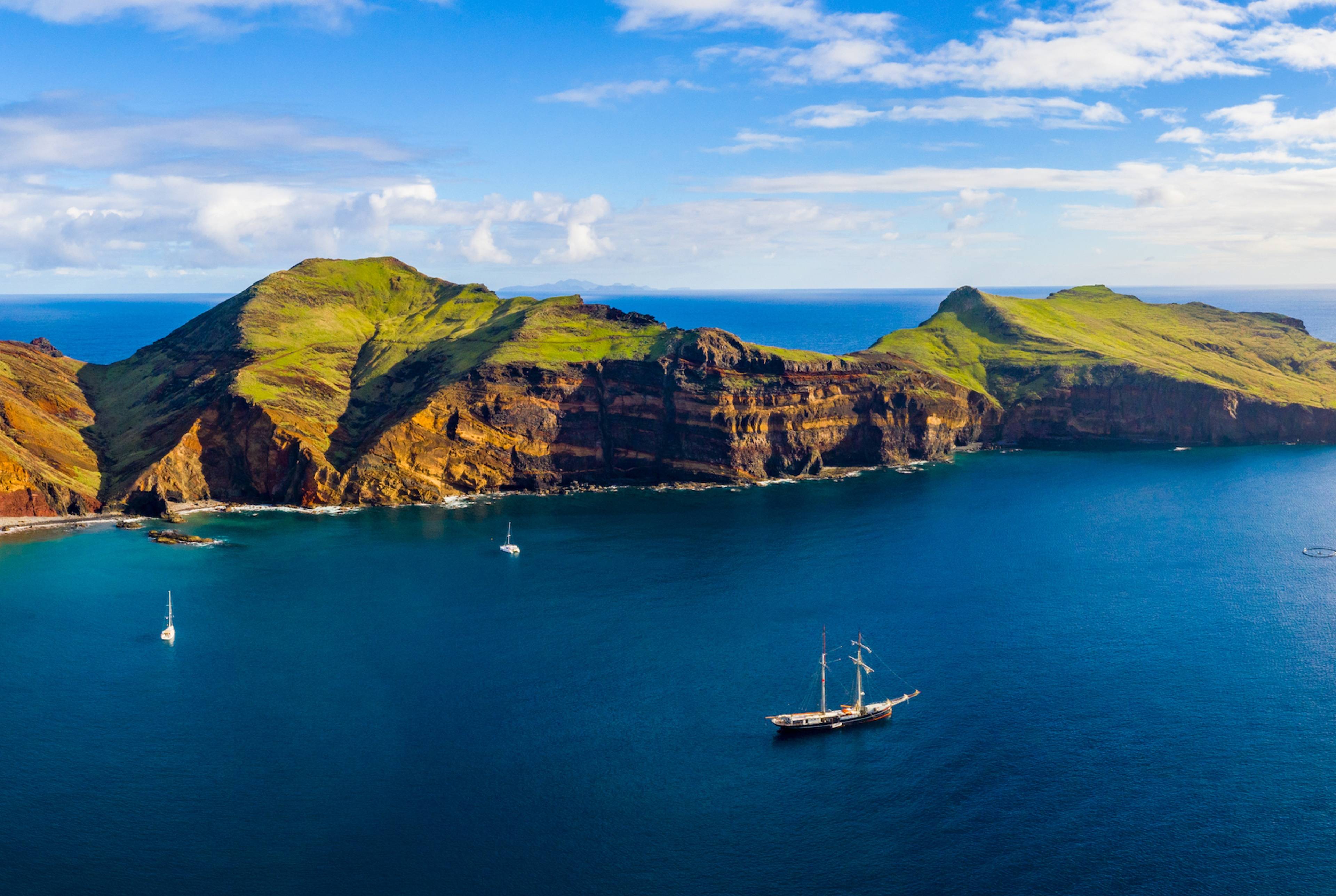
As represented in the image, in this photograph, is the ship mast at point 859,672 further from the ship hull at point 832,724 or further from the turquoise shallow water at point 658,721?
the turquoise shallow water at point 658,721

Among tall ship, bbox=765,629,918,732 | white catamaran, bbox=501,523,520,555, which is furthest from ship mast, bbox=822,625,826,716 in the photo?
white catamaran, bbox=501,523,520,555

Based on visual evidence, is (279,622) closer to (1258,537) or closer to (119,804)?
(119,804)

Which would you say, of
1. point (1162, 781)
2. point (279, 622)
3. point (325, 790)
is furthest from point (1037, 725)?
point (279, 622)

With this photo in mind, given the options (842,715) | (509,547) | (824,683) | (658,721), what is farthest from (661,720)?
(509,547)

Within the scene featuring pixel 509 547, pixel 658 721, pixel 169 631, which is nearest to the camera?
pixel 658 721

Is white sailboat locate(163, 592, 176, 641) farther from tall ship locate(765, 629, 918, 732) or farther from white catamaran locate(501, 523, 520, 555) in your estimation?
tall ship locate(765, 629, 918, 732)

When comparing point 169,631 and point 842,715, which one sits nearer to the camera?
point 842,715

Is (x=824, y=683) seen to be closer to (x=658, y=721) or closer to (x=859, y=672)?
(x=859, y=672)

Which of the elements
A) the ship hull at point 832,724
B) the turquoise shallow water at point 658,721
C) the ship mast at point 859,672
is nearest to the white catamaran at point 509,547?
the turquoise shallow water at point 658,721
